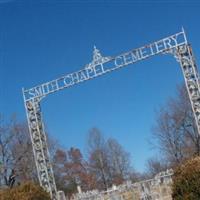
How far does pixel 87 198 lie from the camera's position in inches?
741

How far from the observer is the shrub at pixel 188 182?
7824 millimetres

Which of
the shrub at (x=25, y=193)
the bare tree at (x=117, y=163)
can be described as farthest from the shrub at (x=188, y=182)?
the bare tree at (x=117, y=163)

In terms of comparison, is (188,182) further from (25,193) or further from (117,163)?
(117,163)

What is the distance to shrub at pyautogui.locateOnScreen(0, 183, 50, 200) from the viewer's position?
11.6 m

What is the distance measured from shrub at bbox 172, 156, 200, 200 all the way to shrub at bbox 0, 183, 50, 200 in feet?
16.2

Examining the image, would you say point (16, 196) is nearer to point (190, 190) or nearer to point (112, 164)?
point (190, 190)

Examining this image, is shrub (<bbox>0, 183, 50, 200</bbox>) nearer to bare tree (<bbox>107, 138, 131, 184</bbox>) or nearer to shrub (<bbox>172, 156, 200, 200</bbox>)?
shrub (<bbox>172, 156, 200, 200</bbox>)

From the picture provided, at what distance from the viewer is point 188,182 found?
26.1ft

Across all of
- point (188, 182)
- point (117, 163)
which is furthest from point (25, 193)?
point (117, 163)

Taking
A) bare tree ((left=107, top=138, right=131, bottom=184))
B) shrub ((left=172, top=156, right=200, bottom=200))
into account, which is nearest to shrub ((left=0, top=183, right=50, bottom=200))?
shrub ((left=172, top=156, right=200, bottom=200))

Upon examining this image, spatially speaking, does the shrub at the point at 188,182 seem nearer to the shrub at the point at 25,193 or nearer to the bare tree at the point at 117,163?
the shrub at the point at 25,193

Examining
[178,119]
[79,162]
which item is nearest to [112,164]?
[79,162]

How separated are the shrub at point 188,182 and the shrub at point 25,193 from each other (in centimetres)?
493

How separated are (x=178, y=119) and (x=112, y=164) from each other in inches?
585
